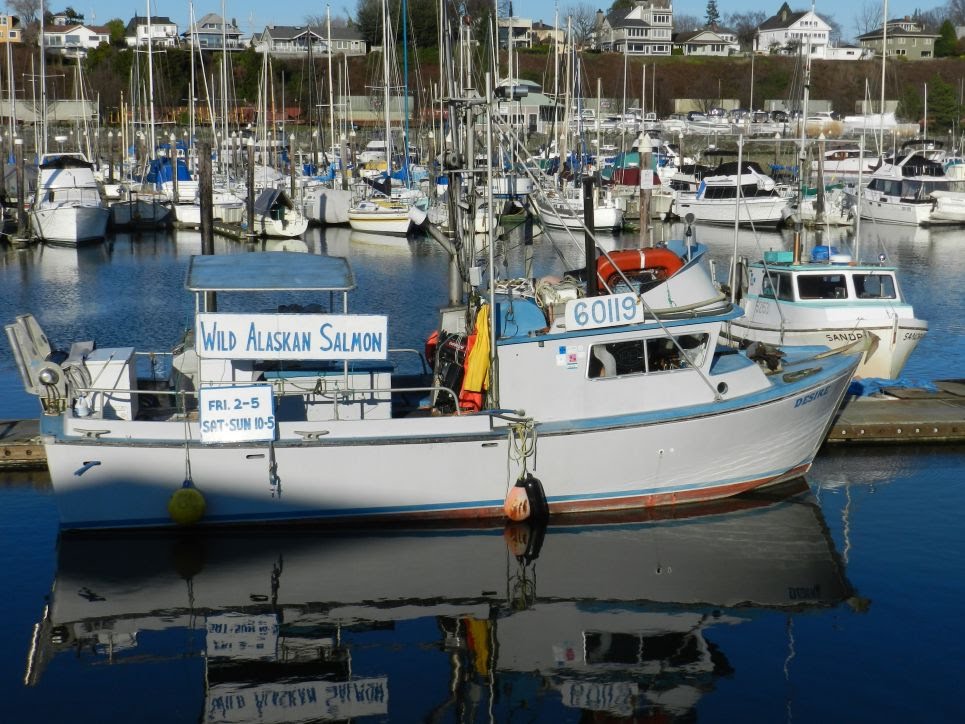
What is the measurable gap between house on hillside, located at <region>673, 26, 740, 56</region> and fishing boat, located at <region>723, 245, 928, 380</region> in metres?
119

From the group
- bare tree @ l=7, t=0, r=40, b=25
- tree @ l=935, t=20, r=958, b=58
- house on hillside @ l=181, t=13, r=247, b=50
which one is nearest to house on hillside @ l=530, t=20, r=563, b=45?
house on hillside @ l=181, t=13, r=247, b=50

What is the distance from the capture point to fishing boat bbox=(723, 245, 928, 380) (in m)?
24.0

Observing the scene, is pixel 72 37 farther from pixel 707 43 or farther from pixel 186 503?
pixel 186 503

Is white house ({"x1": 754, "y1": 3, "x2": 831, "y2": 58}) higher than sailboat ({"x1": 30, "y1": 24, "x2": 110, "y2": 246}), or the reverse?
white house ({"x1": 754, "y1": 3, "x2": 831, "y2": 58})

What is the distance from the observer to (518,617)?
14.4 m

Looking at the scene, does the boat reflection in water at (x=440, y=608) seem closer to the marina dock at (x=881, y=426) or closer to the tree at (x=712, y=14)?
the marina dock at (x=881, y=426)

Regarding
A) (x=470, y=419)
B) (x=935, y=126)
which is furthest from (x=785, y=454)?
(x=935, y=126)

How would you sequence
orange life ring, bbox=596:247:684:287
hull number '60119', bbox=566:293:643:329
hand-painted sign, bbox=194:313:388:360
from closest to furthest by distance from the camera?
hand-painted sign, bbox=194:313:388:360 < hull number '60119', bbox=566:293:643:329 < orange life ring, bbox=596:247:684:287

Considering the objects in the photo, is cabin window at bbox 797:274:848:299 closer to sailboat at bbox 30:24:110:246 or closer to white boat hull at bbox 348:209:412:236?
white boat hull at bbox 348:209:412:236

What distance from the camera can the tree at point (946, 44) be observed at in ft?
436

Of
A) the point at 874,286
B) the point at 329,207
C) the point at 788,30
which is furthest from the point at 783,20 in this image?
the point at 874,286

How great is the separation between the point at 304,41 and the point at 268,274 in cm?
11234

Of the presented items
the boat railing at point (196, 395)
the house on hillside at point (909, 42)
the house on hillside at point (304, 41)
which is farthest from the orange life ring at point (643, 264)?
the house on hillside at point (909, 42)

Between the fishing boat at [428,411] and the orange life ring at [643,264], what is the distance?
0.03 meters
